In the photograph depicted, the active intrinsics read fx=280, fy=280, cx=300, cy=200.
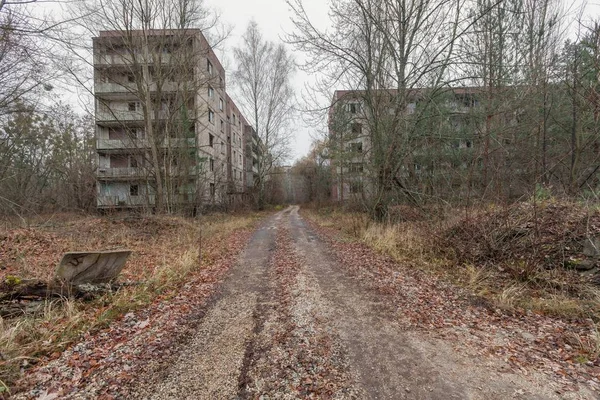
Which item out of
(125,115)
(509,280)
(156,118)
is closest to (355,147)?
(156,118)

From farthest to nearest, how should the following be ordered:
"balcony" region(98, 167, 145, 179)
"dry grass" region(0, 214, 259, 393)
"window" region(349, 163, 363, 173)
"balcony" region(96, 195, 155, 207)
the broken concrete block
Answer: "balcony" region(98, 167, 145, 179) < "balcony" region(96, 195, 155, 207) < "window" region(349, 163, 363, 173) < the broken concrete block < "dry grass" region(0, 214, 259, 393)

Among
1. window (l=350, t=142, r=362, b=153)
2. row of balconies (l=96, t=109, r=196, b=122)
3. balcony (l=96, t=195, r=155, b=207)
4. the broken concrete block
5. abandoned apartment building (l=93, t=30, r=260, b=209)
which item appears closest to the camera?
the broken concrete block

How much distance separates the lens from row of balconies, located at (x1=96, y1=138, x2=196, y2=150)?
16103 mm

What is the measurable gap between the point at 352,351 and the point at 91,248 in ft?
28.8

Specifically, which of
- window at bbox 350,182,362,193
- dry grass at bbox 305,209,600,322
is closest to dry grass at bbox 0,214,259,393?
dry grass at bbox 305,209,600,322

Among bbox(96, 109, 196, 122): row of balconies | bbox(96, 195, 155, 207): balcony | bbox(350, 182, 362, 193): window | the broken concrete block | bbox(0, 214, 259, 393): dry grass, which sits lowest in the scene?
bbox(0, 214, 259, 393): dry grass

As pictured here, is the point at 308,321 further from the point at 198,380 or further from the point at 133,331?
the point at 133,331

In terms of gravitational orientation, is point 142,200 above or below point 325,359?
above

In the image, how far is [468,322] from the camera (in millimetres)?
3896

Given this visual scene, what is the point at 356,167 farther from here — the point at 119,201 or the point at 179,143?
the point at 119,201

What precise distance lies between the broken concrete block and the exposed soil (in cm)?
207

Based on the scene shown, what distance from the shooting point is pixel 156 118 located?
612 inches

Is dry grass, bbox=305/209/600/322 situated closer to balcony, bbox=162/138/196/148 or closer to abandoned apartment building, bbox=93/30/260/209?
abandoned apartment building, bbox=93/30/260/209

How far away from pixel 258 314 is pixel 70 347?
2.31 metres
